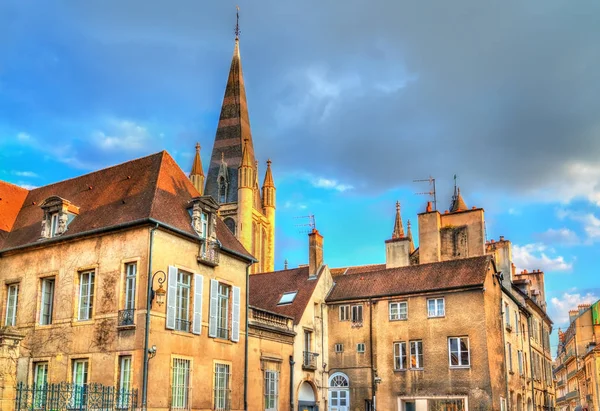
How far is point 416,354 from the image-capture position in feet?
105

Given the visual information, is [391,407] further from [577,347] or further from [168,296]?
[577,347]

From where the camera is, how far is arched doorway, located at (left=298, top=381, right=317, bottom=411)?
31359 millimetres

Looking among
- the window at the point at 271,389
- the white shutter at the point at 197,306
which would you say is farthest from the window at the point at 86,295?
the window at the point at 271,389

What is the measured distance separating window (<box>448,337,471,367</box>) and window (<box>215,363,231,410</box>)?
11269 mm

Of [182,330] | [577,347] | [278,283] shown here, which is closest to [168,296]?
[182,330]

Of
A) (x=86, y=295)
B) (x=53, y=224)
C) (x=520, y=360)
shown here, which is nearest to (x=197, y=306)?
(x=86, y=295)

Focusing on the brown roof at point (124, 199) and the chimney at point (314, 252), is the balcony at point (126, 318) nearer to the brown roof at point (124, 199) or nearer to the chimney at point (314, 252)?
the brown roof at point (124, 199)

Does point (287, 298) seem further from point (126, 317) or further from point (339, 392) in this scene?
point (126, 317)

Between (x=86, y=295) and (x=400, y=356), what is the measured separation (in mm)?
15856

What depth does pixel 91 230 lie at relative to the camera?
77.1 feet

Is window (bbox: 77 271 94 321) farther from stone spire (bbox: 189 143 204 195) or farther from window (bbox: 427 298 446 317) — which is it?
stone spire (bbox: 189 143 204 195)

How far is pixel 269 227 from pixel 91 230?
5093 cm

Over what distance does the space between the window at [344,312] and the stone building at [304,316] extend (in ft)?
2.73

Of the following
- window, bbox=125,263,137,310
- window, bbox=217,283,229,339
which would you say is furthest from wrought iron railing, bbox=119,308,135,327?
window, bbox=217,283,229,339
